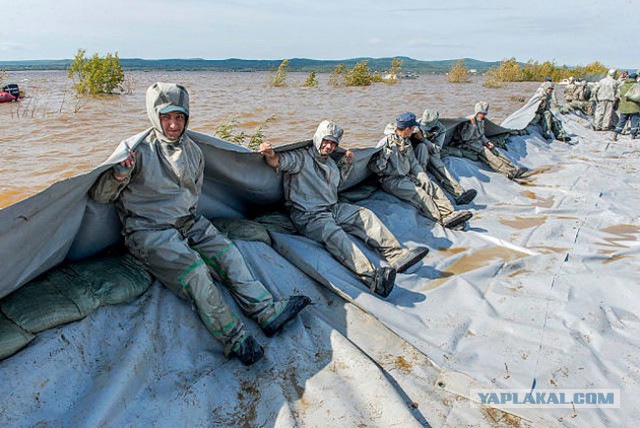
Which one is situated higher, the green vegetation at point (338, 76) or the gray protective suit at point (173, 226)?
the green vegetation at point (338, 76)

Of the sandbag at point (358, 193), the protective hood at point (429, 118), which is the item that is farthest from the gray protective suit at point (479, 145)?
the sandbag at point (358, 193)

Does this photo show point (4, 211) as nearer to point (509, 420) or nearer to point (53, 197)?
point (53, 197)

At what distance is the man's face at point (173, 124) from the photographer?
256cm

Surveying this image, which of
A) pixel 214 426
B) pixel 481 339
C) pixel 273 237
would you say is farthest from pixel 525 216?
pixel 214 426

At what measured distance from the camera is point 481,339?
2787 millimetres

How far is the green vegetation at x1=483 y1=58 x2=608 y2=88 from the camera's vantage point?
27688mm

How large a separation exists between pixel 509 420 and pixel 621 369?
2.76ft

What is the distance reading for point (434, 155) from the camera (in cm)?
554

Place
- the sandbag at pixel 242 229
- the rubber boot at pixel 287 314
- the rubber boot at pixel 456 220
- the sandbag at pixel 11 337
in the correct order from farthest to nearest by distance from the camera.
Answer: the rubber boot at pixel 456 220 < the sandbag at pixel 242 229 < the rubber boot at pixel 287 314 < the sandbag at pixel 11 337

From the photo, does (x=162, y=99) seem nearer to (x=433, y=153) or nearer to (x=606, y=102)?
(x=433, y=153)

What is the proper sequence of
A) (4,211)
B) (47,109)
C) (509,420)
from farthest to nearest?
(47,109) → (509,420) → (4,211)

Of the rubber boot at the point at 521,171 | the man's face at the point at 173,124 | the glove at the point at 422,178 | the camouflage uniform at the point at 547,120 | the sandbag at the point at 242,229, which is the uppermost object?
the man's face at the point at 173,124

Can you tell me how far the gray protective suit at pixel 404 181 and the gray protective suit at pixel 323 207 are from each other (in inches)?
39.9

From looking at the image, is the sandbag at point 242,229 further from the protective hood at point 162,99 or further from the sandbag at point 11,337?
the sandbag at point 11,337
